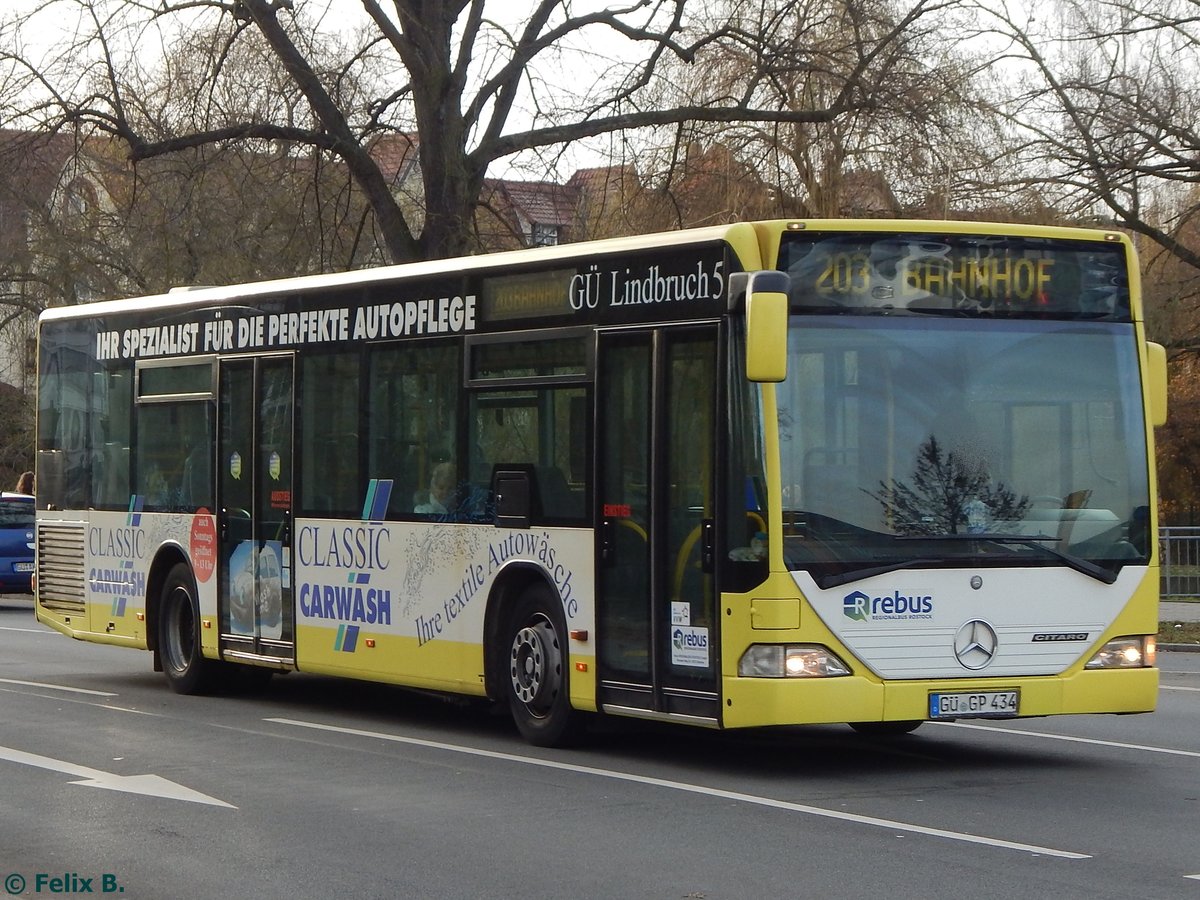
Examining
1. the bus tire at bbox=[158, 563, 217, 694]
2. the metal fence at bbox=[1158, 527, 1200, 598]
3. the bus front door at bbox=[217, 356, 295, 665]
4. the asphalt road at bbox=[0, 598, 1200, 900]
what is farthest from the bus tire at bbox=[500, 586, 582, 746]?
the metal fence at bbox=[1158, 527, 1200, 598]

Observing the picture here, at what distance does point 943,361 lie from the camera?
10.7 meters

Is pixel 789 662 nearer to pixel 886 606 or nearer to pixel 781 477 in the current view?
pixel 886 606

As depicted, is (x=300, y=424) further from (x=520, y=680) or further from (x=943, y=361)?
(x=943, y=361)

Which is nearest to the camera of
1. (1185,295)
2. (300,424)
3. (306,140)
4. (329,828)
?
(329,828)

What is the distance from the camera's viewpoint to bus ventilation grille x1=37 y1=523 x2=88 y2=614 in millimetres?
17391

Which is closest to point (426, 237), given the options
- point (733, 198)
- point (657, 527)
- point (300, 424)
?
point (733, 198)

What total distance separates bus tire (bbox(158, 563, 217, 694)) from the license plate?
722 cm

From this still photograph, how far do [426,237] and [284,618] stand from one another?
1155 centimetres

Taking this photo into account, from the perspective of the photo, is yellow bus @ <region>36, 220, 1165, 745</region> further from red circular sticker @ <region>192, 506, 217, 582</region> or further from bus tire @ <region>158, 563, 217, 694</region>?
bus tire @ <region>158, 563, 217, 694</region>

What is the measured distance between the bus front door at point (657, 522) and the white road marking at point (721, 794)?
0.43 metres

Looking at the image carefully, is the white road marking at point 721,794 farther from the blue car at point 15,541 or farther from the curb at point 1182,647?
the blue car at point 15,541

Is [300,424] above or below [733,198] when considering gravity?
below

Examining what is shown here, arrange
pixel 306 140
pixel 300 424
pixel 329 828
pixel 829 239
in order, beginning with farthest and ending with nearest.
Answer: pixel 306 140 < pixel 300 424 < pixel 829 239 < pixel 329 828

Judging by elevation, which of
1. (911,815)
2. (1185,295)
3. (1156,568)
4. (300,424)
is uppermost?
(1185,295)
